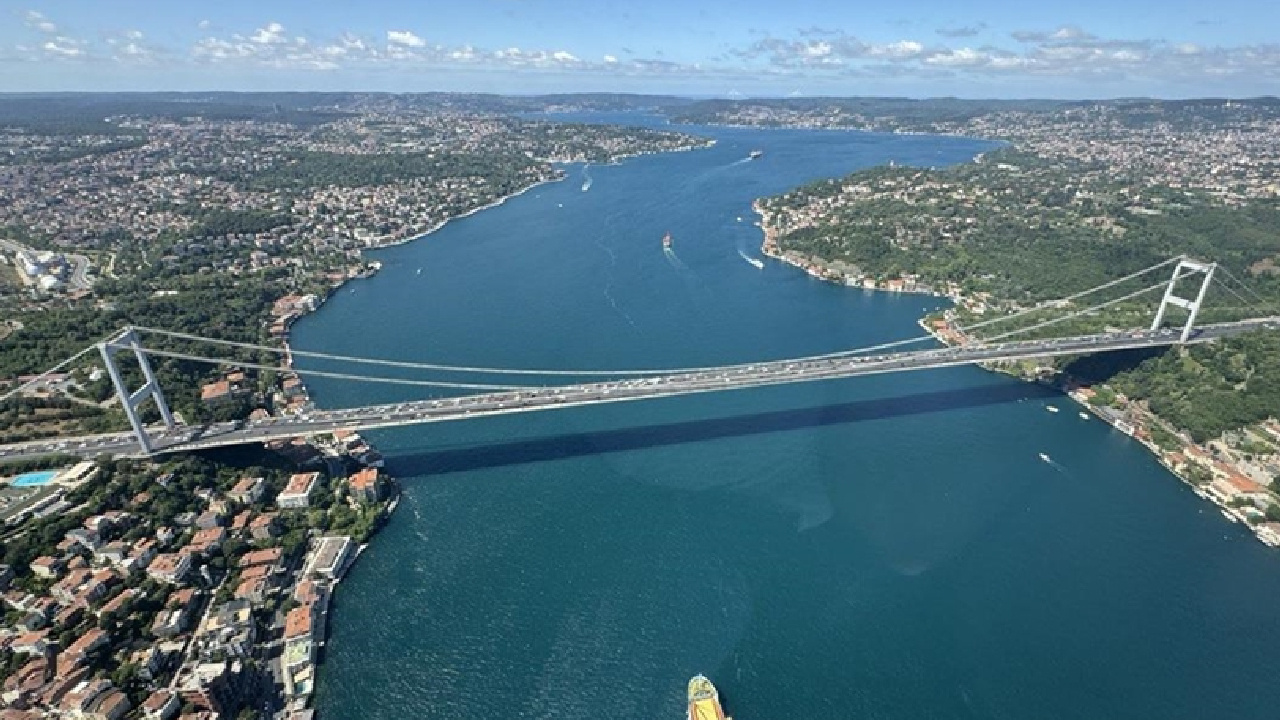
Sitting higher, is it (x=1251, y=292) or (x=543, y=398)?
(x=543, y=398)

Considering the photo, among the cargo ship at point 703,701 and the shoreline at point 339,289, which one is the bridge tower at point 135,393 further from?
the cargo ship at point 703,701

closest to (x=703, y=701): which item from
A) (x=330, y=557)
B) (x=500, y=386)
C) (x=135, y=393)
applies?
(x=330, y=557)

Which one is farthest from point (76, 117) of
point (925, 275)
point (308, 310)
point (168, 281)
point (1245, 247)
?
point (1245, 247)

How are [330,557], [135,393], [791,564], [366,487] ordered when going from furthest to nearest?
[135,393] → [366,487] → [791,564] → [330,557]

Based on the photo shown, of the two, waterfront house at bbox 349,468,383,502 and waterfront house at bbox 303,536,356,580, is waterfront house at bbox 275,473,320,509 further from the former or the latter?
waterfront house at bbox 303,536,356,580

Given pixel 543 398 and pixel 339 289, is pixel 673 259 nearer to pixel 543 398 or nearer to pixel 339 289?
Result: pixel 339 289

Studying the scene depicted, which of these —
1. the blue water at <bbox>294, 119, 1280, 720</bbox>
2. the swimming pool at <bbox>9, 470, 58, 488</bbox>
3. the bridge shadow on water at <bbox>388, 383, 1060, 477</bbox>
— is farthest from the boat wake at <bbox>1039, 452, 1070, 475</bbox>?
the swimming pool at <bbox>9, 470, 58, 488</bbox>
